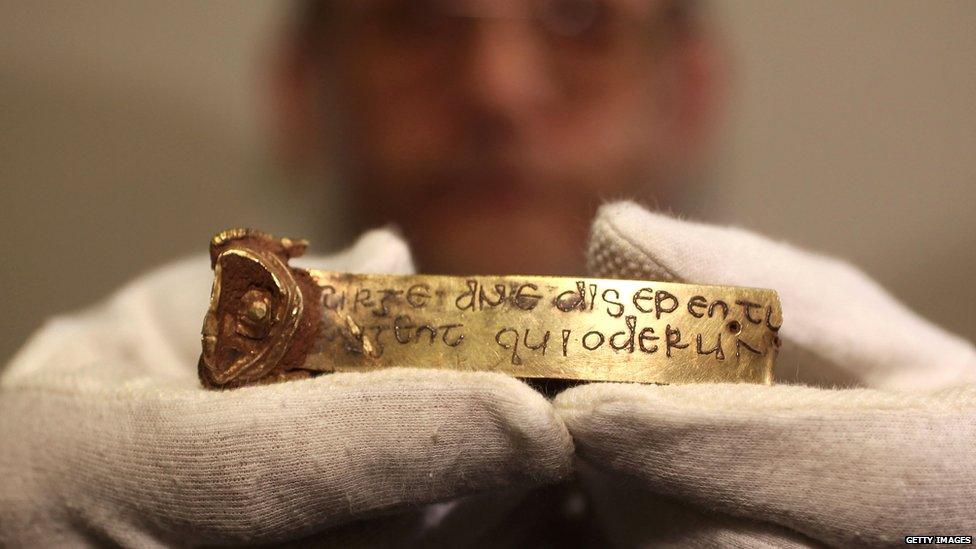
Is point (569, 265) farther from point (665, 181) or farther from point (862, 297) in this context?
point (862, 297)


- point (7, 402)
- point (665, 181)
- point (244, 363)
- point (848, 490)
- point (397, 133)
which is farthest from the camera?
point (665, 181)

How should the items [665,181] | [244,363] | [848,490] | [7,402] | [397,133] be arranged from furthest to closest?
1. [665,181]
2. [397,133]
3. [7,402]
4. [244,363]
5. [848,490]

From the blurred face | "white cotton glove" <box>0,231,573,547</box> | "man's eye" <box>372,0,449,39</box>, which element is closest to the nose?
the blurred face

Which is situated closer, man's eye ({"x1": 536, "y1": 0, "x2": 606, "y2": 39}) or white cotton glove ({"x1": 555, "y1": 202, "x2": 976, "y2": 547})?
white cotton glove ({"x1": 555, "y1": 202, "x2": 976, "y2": 547})

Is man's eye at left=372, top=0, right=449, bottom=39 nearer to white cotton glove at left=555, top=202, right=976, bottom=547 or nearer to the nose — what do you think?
the nose

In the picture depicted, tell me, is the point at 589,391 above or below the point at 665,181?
below

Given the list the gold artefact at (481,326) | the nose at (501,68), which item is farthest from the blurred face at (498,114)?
the gold artefact at (481,326)

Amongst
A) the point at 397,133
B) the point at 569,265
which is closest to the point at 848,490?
the point at 569,265
